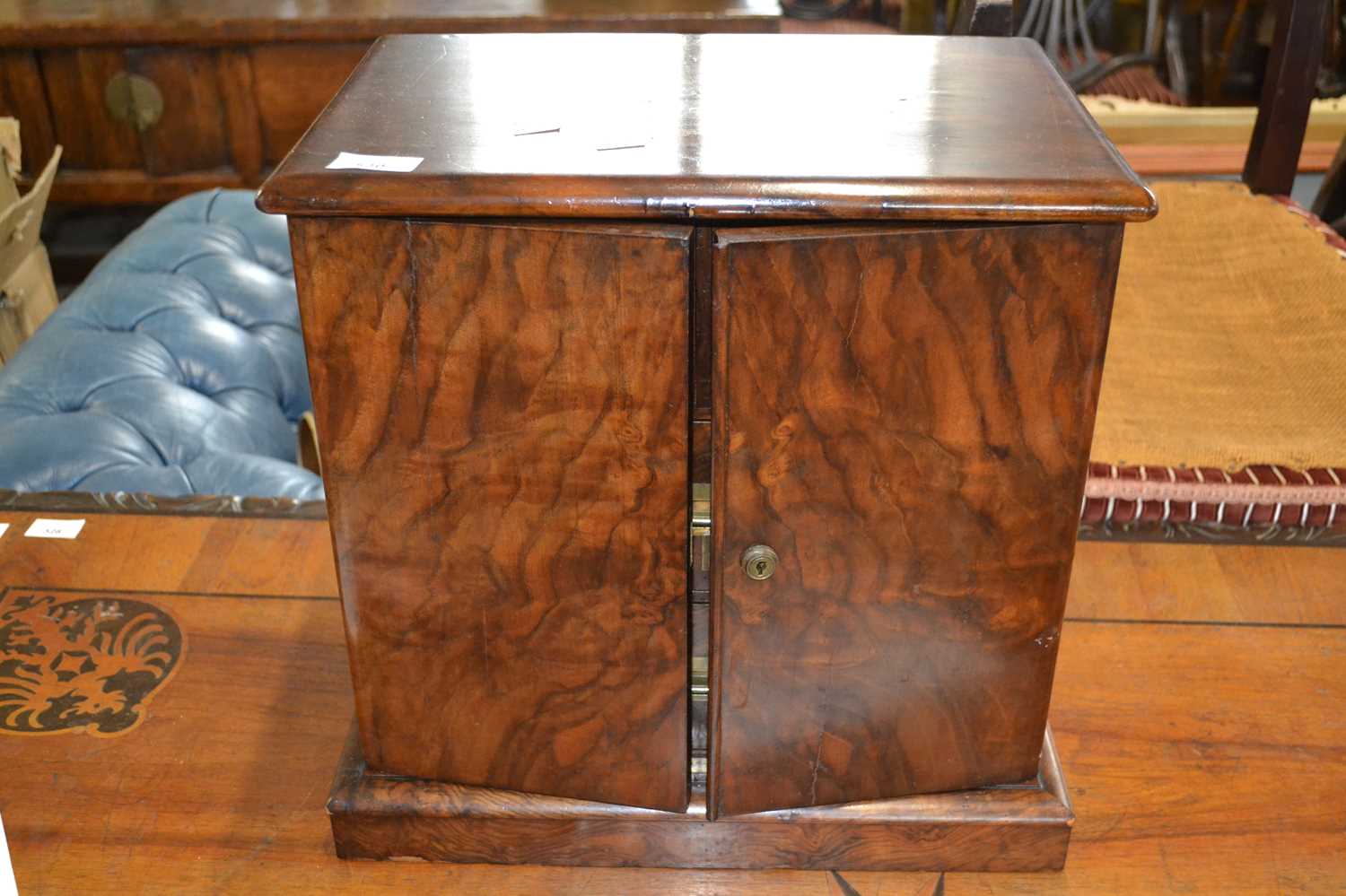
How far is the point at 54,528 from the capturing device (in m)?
1.25

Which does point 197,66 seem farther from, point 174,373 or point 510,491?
point 510,491

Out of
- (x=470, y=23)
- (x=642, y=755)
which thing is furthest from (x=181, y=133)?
(x=642, y=755)

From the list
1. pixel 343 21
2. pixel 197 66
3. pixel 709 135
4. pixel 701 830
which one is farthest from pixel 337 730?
pixel 197 66

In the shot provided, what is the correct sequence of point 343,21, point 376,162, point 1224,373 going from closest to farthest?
point 376,162 → point 1224,373 → point 343,21

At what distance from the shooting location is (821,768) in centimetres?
88

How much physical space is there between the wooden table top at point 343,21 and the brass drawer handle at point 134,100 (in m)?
0.09

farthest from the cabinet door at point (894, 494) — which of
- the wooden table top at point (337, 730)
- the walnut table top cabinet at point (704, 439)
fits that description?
the wooden table top at point (337, 730)

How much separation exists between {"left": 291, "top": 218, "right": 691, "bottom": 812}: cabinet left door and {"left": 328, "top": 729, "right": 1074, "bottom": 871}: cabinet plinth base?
0.06 ft

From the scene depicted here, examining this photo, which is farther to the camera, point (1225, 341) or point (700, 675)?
point (1225, 341)

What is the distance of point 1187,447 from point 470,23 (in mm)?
1890

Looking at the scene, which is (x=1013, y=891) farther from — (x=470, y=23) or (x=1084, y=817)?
(x=470, y=23)

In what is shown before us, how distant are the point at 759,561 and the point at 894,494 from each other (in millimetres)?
89

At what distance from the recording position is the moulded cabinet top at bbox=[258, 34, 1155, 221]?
69 cm

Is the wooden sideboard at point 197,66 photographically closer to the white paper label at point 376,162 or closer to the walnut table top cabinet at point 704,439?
the walnut table top cabinet at point 704,439
